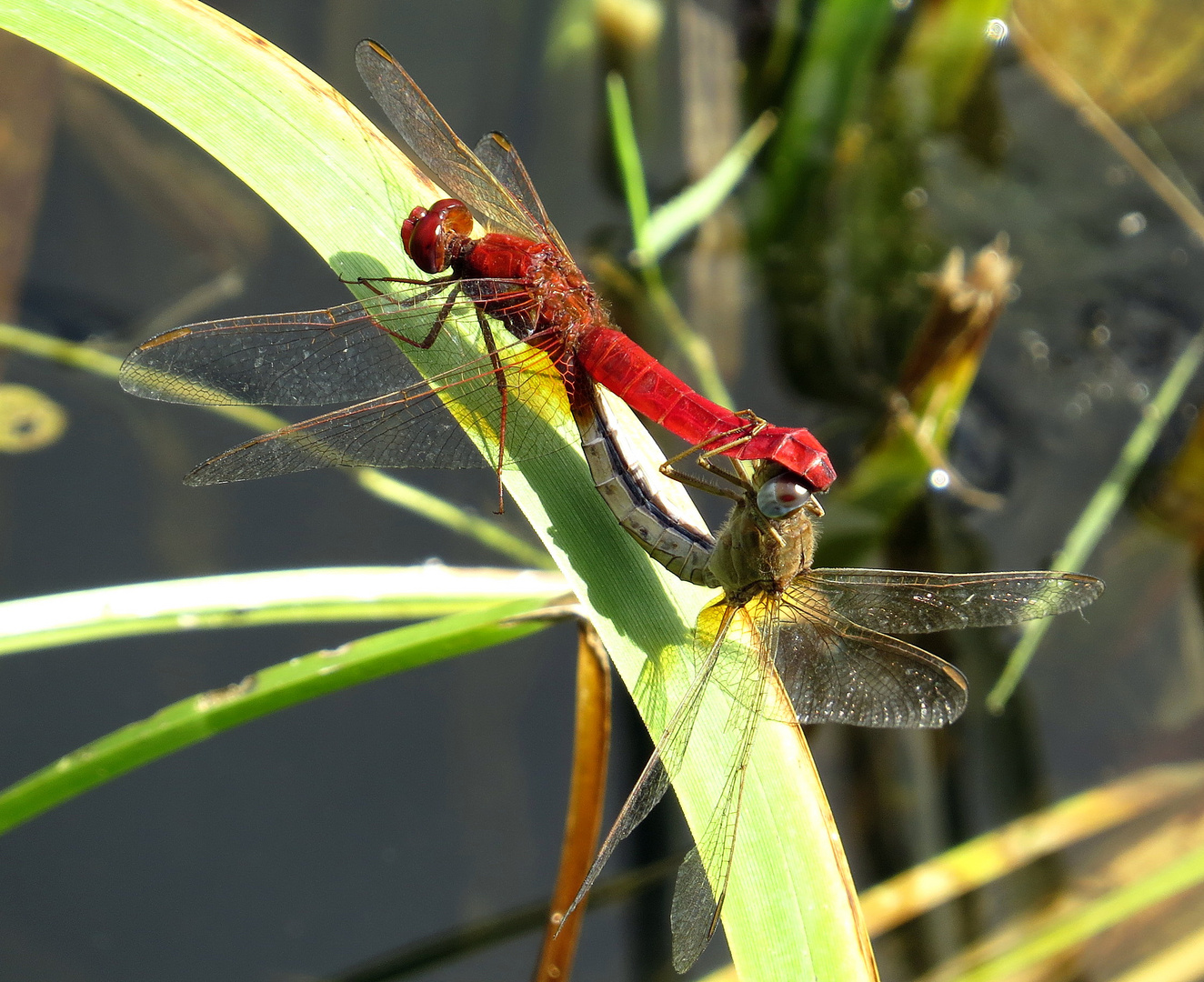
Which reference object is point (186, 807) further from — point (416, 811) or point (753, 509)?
point (753, 509)

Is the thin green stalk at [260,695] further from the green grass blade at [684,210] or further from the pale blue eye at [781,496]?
the green grass blade at [684,210]

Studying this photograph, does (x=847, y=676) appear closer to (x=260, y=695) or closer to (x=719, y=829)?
(x=719, y=829)

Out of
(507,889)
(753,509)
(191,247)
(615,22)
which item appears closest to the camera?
(753,509)

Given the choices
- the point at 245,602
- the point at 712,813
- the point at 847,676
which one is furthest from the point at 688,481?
the point at 245,602

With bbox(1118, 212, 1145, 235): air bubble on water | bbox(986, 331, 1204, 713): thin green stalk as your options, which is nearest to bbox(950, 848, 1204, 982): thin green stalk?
bbox(986, 331, 1204, 713): thin green stalk

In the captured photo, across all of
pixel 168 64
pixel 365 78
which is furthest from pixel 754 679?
pixel 365 78

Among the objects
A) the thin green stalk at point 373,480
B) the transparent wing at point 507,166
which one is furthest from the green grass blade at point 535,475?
the thin green stalk at point 373,480

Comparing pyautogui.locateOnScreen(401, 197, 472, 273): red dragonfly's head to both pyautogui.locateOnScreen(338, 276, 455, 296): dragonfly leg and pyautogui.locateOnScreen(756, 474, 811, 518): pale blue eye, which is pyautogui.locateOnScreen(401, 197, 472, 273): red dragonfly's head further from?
pyautogui.locateOnScreen(756, 474, 811, 518): pale blue eye
